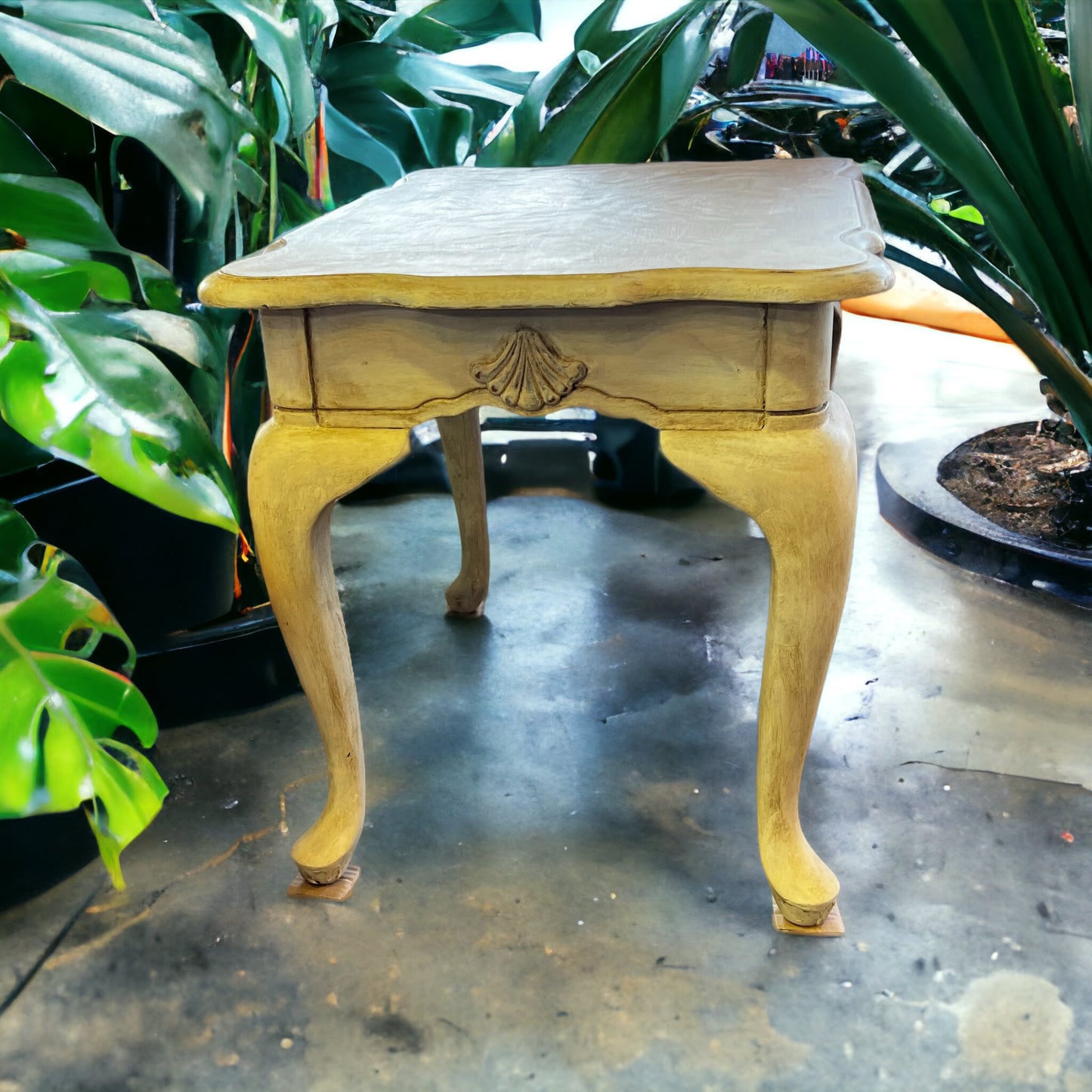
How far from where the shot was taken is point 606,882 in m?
0.92

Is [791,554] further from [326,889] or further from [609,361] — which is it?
[326,889]

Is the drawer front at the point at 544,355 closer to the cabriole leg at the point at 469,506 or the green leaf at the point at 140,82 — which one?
the green leaf at the point at 140,82

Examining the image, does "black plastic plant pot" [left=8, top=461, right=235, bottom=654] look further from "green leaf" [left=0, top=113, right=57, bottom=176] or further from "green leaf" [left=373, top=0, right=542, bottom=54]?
"green leaf" [left=373, top=0, right=542, bottom=54]

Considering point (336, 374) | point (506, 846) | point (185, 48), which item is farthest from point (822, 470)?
point (185, 48)

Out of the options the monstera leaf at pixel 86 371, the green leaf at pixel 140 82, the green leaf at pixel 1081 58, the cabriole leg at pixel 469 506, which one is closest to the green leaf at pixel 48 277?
the monstera leaf at pixel 86 371

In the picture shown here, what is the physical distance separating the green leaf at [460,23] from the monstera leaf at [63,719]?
0.80m

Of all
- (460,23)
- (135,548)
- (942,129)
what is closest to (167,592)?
(135,548)

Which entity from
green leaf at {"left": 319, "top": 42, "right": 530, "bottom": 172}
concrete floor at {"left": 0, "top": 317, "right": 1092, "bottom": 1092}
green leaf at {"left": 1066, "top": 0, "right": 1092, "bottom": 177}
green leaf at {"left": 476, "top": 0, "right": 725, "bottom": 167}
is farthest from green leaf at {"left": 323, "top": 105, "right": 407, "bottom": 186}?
green leaf at {"left": 1066, "top": 0, "right": 1092, "bottom": 177}

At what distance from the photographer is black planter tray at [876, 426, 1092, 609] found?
137 centimetres

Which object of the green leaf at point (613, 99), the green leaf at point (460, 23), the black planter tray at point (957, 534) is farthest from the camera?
the black planter tray at point (957, 534)

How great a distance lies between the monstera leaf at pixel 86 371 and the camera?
656mm

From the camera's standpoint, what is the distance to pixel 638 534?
5.24 feet

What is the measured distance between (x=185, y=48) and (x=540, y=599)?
802mm

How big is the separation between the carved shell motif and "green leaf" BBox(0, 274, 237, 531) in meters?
0.20
